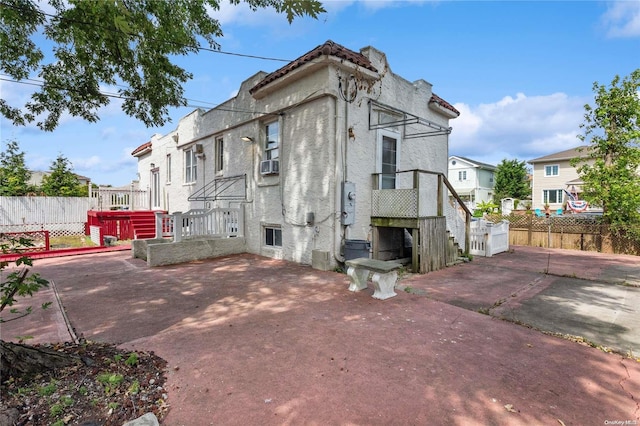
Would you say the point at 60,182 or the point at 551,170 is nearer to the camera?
the point at 60,182

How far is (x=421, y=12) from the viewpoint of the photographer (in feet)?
24.6

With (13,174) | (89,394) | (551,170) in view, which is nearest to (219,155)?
(89,394)

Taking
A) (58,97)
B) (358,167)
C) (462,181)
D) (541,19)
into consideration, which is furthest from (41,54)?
(462,181)

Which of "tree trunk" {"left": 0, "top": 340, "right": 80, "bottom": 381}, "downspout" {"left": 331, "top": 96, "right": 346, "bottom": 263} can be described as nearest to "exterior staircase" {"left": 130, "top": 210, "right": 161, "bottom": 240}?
"downspout" {"left": 331, "top": 96, "right": 346, "bottom": 263}

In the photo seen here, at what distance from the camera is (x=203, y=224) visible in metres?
10.1

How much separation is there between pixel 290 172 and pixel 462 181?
38874 millimetres

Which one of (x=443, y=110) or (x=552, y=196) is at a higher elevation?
(x=443, y=110)

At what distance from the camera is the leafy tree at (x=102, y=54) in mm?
7166

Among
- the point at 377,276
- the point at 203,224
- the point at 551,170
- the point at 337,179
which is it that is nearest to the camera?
the point at 377,276

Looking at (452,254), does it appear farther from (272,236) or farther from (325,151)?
(272,236)

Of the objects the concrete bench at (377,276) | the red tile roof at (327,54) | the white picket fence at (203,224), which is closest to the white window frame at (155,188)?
the white picket fence at (203,224)

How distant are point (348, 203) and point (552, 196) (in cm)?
3337

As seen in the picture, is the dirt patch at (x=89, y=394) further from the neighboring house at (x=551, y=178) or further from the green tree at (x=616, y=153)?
the neighboring house at (x=551, y=178)

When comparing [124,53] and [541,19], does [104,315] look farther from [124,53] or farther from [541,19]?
[541,19]
